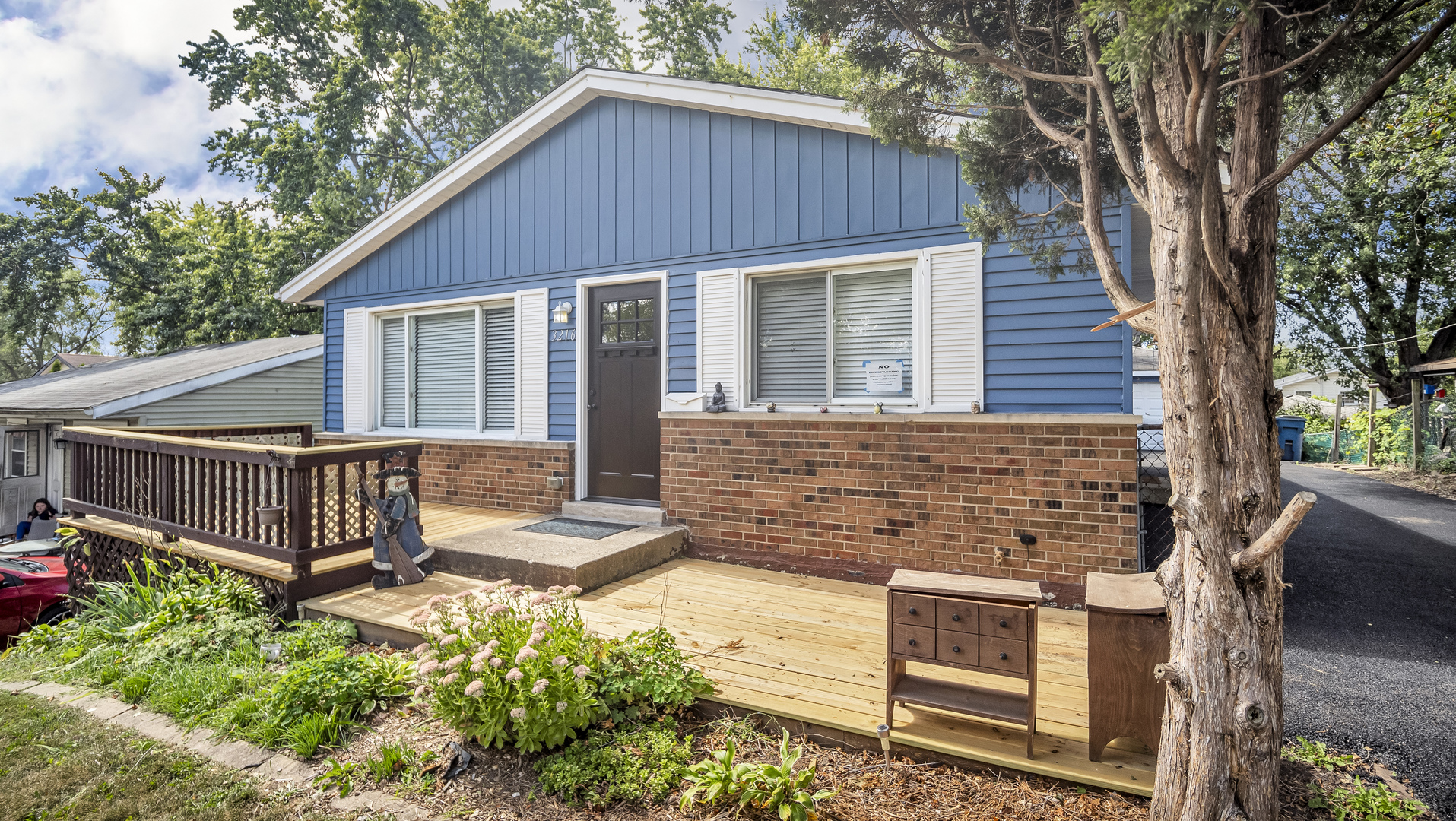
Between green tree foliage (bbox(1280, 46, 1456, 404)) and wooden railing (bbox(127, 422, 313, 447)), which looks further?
green tree foliage (bbox(1280, 46, 1456, 404))

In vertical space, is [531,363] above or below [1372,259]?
below

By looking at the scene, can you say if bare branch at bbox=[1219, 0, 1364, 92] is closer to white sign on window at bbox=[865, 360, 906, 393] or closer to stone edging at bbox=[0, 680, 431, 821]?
white sign on window at bbox=[865, 360, 906, 393]

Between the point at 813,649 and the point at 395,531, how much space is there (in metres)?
2.95

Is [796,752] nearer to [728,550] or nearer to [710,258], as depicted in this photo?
[728,550]

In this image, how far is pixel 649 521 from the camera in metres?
5.58

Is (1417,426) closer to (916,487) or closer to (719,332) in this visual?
(916,487)

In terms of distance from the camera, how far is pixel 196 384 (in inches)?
407

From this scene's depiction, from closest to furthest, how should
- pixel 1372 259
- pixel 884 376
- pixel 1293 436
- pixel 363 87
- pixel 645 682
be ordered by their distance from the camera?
pixel 645 682 < pixel 884 376 < pixel 1372 259 < pixel 1293 436 < pixel 363 87

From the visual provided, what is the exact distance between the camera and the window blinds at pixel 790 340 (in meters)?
5.10

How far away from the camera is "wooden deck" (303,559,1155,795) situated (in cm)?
235

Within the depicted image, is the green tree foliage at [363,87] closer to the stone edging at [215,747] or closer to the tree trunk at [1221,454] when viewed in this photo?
the stone edging at [215,747]

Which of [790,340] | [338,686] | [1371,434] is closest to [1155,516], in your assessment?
[790,340]

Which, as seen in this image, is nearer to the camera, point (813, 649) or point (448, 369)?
point (813, 649)

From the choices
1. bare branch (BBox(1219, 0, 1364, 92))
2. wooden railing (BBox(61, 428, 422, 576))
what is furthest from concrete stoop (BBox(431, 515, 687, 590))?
bare branch (BBox(1219, 0, 1364, 92))
